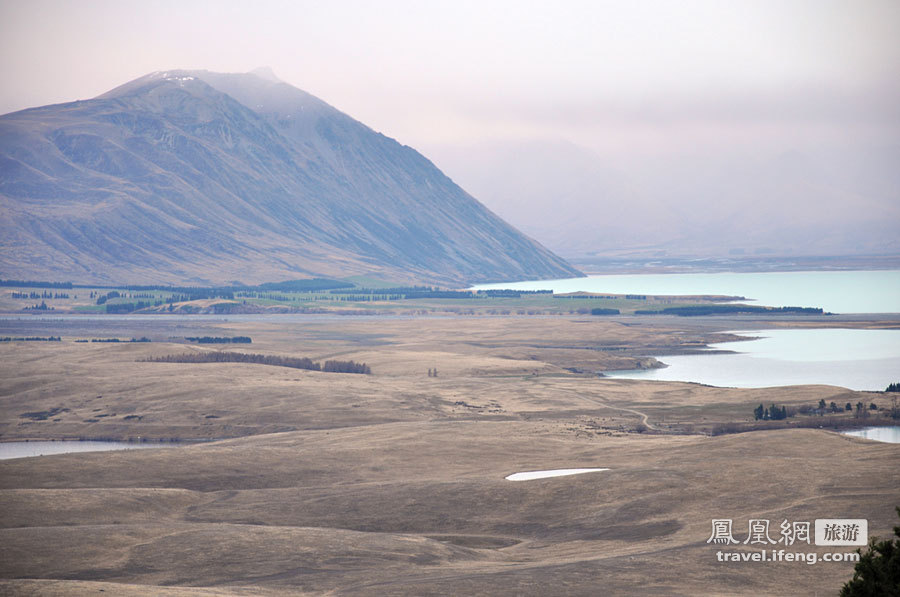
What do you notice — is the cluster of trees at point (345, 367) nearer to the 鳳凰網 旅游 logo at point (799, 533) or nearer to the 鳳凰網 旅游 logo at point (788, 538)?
the 鳳凰網 旅游 logo at point (788, 538)

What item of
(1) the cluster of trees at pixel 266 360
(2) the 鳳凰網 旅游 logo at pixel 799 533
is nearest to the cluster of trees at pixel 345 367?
(1) the cluster of trees at pixel 266 360

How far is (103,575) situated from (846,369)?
100 metres

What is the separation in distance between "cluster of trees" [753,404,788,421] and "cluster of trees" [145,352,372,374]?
50794 millimetres

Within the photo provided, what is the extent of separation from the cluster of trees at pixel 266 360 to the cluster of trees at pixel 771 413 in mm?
50794

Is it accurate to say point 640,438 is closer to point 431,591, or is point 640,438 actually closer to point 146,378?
point 431,591

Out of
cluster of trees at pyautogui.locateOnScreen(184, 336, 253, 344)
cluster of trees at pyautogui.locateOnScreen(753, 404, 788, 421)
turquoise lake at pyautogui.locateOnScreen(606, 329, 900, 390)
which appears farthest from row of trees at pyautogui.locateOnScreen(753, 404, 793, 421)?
cluster of trees at pyautogui.locateOnScreen(184, 336, 253, 344)

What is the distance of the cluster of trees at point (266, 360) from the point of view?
5143 inches

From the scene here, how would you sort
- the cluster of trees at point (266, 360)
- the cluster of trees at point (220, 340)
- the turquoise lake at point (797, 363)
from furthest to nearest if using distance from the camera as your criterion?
the cluster of trees at point (220, 340), the cluster of trees at point (266, 360), the turquoise lake at point (797, 363)

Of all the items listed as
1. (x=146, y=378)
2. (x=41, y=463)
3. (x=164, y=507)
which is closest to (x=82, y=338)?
(x=146, y=378)

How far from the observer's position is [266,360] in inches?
5285

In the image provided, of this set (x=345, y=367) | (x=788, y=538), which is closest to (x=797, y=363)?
(x=345, y=367)

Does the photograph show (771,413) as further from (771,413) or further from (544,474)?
(544,474)

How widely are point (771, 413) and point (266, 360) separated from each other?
210 ft

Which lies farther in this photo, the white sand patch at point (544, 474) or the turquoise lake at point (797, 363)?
the turquoise lake at point (797, 363)
